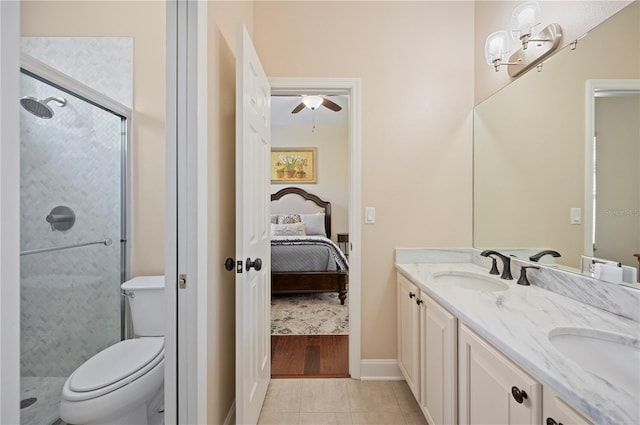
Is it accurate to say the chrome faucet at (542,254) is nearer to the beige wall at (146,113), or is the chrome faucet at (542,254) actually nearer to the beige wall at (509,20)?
the beige wall at (509,20)

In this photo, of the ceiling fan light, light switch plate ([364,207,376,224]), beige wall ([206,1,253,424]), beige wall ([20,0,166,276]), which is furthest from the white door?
the ceiling fan light

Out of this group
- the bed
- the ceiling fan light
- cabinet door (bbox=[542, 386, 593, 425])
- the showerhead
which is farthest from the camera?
the ceiling fan light

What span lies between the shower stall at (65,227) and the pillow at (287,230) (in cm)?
423

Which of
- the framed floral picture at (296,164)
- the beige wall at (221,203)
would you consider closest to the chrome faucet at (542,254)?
the beige wall at (221,203)

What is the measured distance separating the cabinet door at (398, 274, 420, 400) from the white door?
921 millimetres

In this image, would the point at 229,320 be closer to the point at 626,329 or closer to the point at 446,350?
the point at 446,350

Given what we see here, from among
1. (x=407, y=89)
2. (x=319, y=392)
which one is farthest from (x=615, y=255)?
(x=319, y=392)

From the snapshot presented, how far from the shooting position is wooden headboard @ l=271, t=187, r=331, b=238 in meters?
5.83

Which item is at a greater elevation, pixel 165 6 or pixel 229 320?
pixel 165 6

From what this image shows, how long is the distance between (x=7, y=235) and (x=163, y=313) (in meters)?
0.82

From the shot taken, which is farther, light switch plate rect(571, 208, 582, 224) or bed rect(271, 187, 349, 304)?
bed rect(271, 187, 349, 304)

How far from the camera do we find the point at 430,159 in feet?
7.38

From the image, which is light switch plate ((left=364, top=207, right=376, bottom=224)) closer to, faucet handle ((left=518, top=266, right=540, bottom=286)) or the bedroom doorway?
the bedroom doorway

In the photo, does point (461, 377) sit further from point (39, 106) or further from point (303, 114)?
point (303, 114)
